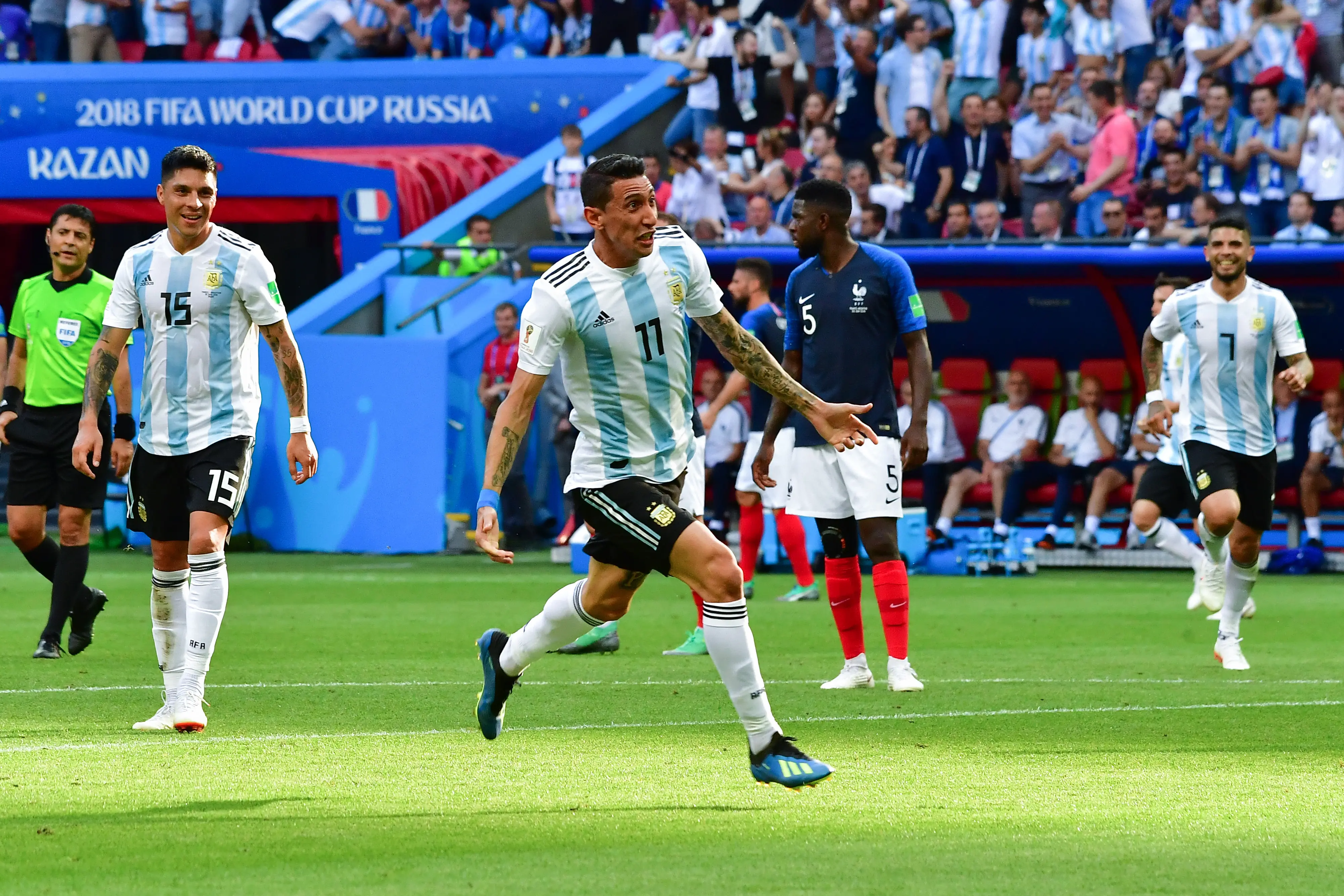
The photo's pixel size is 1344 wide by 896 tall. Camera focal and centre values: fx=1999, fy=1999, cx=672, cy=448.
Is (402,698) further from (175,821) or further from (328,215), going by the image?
(328,215)

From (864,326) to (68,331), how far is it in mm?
3914

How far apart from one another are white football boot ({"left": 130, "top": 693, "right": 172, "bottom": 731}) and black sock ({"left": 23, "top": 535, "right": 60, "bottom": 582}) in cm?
298

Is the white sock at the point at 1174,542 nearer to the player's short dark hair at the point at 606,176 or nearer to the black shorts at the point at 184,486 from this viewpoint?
Result: the black shorts at the point at 184,486

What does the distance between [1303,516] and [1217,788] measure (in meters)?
11.7

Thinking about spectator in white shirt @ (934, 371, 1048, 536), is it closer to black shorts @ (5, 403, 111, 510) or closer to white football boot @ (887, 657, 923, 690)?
white football boot @ (887, 657, 923, 690)

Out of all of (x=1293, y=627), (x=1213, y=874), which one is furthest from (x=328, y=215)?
(x=1213, y=874)

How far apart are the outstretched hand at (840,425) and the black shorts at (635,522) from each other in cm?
48

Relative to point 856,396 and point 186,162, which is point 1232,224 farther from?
point 186,162

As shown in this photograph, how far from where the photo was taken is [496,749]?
6.77 m

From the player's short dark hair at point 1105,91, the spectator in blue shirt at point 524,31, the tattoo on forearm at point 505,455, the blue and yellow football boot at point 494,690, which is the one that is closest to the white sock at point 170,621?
the blue and yellow football boot at point 494,690

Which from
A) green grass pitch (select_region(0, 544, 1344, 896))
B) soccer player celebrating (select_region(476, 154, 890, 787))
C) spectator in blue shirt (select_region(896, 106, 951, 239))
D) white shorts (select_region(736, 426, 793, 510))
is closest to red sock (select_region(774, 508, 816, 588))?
white shorts (select_region(736, 426, 793, 510))

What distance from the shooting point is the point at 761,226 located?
18328 millimetres

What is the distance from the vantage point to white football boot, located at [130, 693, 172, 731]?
722 centimetres

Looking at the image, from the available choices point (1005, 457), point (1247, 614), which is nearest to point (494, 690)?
point (1247, 614)
